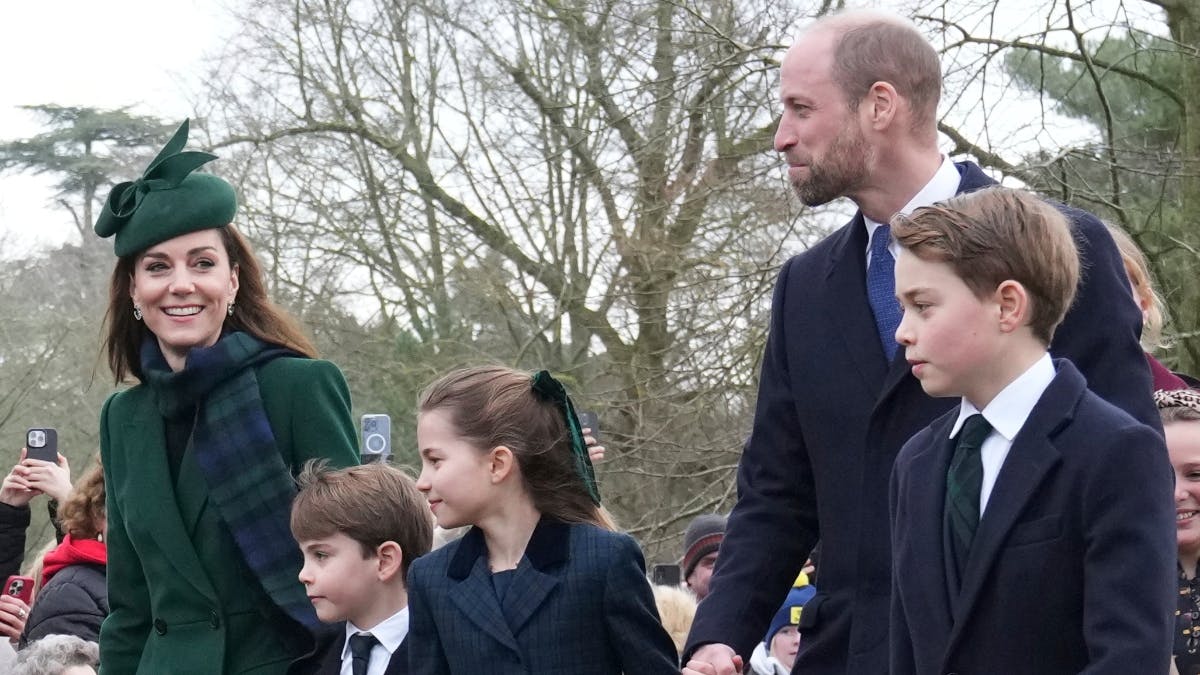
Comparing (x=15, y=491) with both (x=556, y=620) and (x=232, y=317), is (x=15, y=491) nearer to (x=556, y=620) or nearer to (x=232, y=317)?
(x=232, y=317)

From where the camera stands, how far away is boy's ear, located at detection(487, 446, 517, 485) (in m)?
4.11

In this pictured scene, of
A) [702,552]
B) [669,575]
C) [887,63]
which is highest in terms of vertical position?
[887,63]

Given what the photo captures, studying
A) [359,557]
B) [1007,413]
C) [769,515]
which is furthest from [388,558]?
[1007,413]

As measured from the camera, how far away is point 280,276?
661 inches

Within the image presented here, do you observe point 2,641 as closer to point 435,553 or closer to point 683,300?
point 435,553

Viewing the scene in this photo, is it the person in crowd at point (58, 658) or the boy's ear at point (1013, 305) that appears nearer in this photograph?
the boy's ear at point (1013, 305)

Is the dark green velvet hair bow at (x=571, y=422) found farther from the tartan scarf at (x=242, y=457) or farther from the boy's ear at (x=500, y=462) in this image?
the tartan scarf at (x=242, y=457)

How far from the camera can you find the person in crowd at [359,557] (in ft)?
14.0

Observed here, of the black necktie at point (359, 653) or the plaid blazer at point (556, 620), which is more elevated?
the plaid blazer at point (556, 620)

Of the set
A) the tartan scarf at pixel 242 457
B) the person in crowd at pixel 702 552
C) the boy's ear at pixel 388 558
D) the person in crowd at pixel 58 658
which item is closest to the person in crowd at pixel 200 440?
the tartan scarf at pixel 242 457

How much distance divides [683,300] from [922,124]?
9.10 meters

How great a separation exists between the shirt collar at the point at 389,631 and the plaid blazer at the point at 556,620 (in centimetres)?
43

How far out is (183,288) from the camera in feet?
13.9

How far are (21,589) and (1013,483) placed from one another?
5469 millimetres
